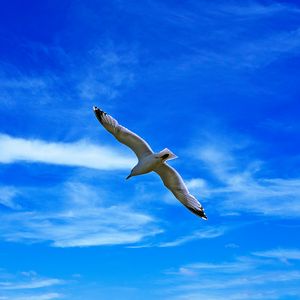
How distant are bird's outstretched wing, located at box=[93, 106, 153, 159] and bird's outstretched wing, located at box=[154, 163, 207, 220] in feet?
4.12

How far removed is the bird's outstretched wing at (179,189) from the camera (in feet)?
90.1

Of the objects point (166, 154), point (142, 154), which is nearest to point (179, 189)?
point (142, 154)

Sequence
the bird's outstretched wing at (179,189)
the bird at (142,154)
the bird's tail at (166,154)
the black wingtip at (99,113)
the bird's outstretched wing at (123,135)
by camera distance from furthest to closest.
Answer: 1. the bird's outstretched wing at (179,189)
2. the black wingtip at (99,113)
3. the bird's outstretched wing at (123,135)
4. the bird at (142,154)
5. the bird's tail at (166,154)

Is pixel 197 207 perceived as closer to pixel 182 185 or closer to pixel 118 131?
pixel 182 185

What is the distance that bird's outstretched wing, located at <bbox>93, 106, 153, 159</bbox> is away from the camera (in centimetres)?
2650

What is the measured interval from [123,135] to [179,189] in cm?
382

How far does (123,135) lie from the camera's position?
26609mm

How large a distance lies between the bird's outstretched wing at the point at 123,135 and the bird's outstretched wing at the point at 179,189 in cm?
126

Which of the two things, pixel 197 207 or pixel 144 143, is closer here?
pixel 144 143

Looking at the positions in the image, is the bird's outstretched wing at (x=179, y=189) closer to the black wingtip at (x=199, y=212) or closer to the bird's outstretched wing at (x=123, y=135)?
the black wingtip at (x=199, y=212)

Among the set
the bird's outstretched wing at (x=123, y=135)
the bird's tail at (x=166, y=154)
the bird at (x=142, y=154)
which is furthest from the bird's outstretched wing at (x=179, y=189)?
the bird's tail at (x=166, y=154)

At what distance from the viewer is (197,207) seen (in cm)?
2828

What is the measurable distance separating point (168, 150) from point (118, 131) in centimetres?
252

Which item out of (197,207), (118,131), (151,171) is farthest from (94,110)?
(197,207)
